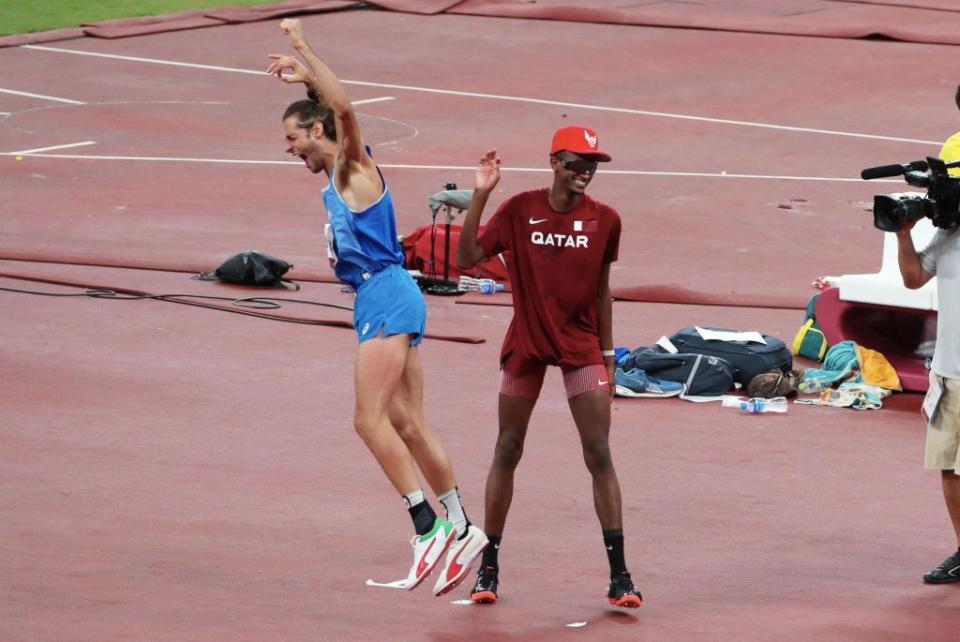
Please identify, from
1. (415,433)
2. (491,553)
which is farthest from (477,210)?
(491,553)

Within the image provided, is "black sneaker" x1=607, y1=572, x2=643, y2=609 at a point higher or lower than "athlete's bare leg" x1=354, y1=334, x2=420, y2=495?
lower

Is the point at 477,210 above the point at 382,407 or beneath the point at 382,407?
above

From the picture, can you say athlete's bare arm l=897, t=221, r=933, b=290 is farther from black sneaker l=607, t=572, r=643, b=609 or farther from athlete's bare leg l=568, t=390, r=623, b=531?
black sneaker l=607, t=572, r=643, b=609

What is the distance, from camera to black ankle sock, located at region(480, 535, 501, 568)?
28.8 feet

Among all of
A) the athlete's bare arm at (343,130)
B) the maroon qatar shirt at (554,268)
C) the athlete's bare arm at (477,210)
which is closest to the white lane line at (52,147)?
the athlete's bare arm at (343,130)

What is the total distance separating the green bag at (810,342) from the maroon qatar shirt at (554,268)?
5773 millimetres

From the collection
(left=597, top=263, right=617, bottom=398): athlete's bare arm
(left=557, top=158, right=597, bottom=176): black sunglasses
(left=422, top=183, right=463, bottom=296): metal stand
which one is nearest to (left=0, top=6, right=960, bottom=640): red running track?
(left=422, top=183, right=463, bottom=296): metal stand

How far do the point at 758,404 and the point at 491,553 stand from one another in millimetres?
4466

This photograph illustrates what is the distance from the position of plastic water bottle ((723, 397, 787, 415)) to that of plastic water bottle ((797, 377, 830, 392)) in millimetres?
387

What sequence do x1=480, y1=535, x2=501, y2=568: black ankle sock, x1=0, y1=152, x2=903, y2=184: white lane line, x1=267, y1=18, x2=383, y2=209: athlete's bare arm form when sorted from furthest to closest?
1. x1=0, y1=152, x2=903, y2=184: white lane line
2. x1=480, y1=535, x2=501, y2=568: black ankle sock
3. x1=267, y1=18, x2=383, y2=209: athlete's bare arm

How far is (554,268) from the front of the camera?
336 inches

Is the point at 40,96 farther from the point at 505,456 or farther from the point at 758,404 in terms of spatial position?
the point at 505,456

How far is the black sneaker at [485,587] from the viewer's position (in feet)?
28.5

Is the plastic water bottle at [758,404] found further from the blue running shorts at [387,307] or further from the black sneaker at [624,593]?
the blue running shorts at [387,307]
